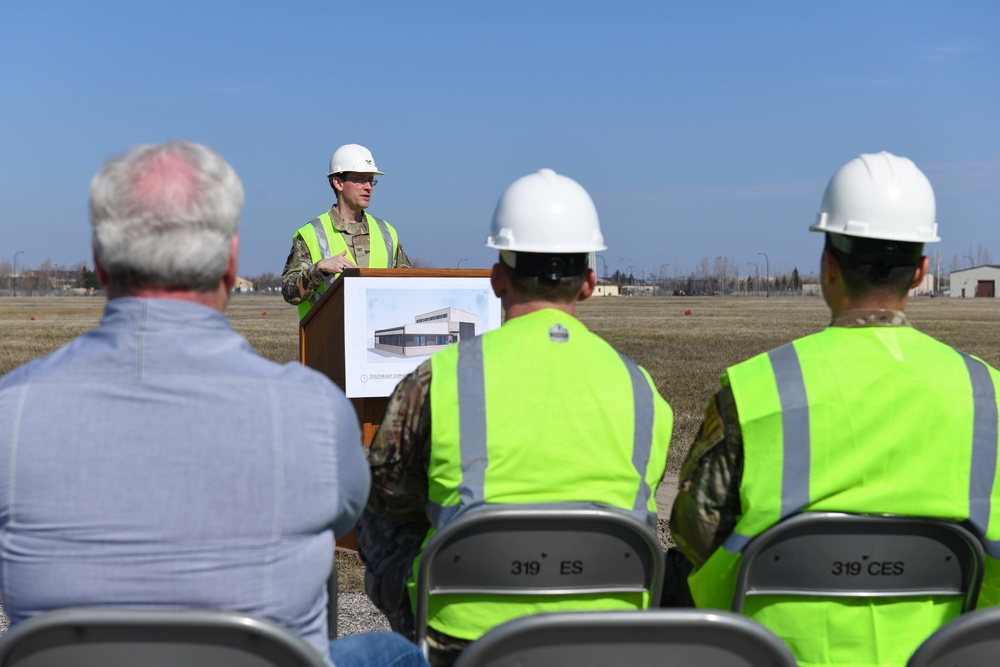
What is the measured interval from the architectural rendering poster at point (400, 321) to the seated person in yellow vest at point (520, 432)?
2513 mm

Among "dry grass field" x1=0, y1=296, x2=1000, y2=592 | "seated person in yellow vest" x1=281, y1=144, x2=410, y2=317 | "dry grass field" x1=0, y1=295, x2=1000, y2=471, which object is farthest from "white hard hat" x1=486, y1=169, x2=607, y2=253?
"dry grass field" x1=0, y1=295, x2=1000, y2=471

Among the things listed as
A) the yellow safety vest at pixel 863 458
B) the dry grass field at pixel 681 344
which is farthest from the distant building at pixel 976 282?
the yellow safety vest at pixel 863 458

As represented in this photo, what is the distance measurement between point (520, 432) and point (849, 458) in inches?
32.3

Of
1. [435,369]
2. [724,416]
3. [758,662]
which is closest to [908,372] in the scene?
[724,416]

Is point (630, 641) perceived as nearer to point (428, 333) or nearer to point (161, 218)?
point (161, 218)

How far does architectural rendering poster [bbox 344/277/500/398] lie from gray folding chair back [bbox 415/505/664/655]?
3079mm

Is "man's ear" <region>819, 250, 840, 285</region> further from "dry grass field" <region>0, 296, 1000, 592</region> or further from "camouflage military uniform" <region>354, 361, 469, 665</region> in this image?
"dry grass field" <region>0, 296, 1000, 592</region>

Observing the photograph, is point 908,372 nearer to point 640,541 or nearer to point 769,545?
point 769,545

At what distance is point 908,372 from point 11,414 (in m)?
2.09

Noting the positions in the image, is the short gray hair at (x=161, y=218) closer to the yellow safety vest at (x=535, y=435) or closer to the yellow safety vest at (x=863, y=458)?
the yellow safety vest at (x=535, y=435)

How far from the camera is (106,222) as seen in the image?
2.15 m

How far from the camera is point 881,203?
3.09m

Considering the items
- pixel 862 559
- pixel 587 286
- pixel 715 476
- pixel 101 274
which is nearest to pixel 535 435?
pixel 715 476

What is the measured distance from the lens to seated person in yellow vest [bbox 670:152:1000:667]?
266cm
